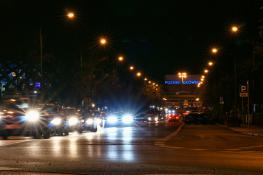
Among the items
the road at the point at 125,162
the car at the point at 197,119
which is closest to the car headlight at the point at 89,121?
the road at the point at 125,162

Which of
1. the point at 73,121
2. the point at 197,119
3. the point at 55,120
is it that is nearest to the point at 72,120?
the point at 73,121

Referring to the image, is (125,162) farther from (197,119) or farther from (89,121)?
(197,119)

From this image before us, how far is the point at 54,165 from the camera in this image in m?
17.2

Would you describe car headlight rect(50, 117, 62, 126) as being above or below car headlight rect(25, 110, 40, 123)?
below

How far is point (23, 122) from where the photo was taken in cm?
3262

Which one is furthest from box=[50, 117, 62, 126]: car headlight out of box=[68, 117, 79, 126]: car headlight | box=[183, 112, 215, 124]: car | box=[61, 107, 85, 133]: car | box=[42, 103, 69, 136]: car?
box=[183, 112, 215, 124]: car

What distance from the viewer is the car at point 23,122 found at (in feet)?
106

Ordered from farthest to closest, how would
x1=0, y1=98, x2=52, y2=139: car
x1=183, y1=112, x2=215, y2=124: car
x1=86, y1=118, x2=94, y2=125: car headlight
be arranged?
x1=183, y1=112, x2=215, y2=124: car < x1=86, y1=118, x2=94, y2=125: car headlight < x1=0, y1=98, x2=52, y2=139: car

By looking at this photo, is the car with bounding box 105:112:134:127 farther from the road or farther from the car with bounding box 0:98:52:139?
the road

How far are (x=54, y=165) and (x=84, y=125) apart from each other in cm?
2734

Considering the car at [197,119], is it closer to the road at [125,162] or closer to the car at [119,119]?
the car at [119,119]

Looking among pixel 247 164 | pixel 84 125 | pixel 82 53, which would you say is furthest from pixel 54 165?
pixel 82 53

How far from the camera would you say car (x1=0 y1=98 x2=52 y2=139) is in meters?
32.4

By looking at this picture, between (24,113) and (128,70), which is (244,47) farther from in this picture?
(128,70)
